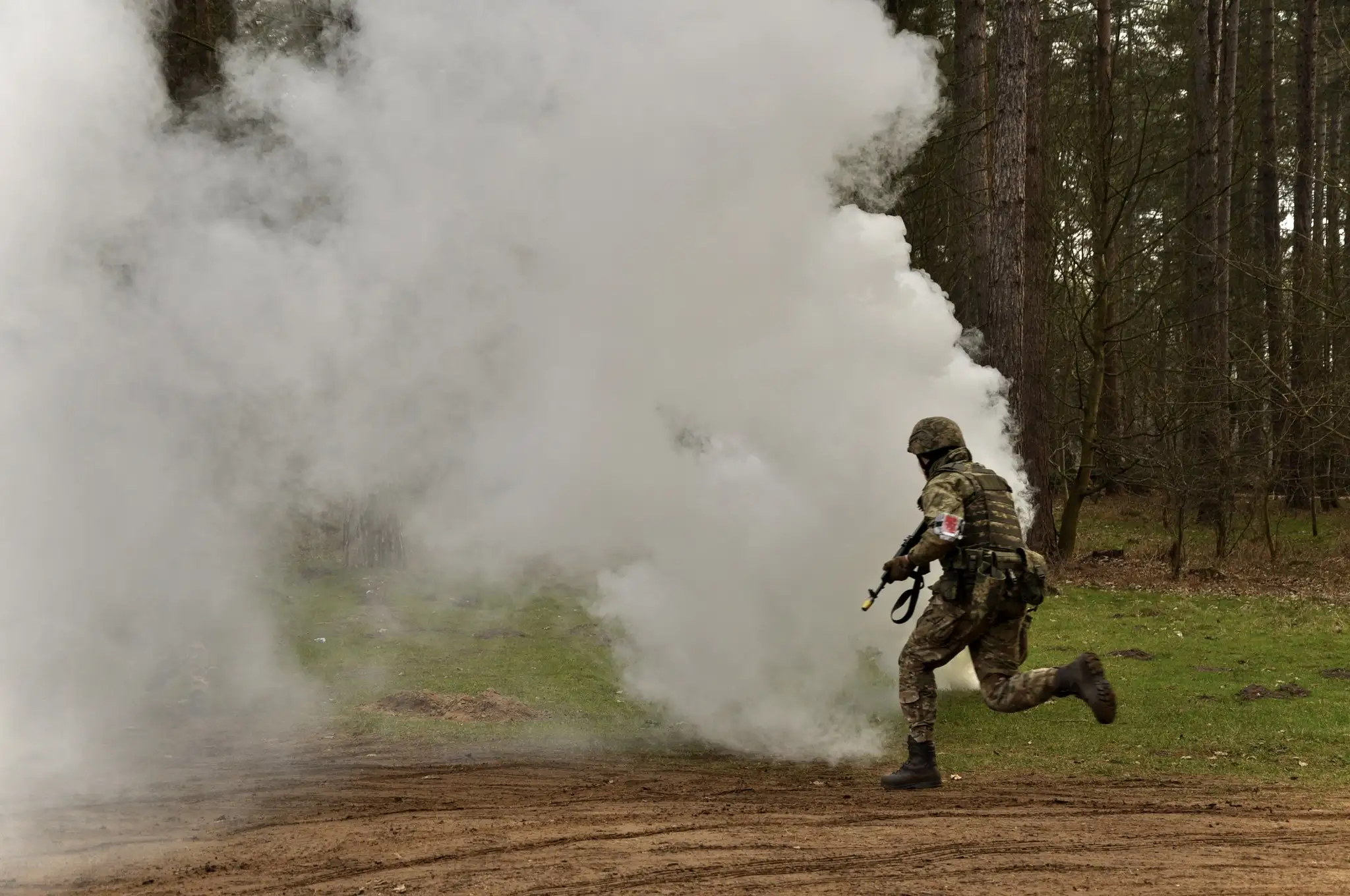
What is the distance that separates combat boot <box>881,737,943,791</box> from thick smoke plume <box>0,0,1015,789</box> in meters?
1.10

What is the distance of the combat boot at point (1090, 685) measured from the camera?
7.17m

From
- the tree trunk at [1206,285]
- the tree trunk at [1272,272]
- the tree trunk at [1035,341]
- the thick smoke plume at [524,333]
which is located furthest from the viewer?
the tree trunk at [1206,285]

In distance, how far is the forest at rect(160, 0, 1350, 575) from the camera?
53.0 ft

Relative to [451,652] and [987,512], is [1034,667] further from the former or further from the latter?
[451,652]

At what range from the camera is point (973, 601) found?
300 inches

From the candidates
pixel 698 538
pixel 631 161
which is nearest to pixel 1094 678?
pixel 698 538

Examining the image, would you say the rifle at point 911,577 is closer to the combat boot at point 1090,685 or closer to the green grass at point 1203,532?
the combat boot at point 1090,685

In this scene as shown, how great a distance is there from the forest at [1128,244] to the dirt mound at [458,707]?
277cm

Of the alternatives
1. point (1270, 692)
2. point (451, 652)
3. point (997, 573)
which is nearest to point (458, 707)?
point (451, 652)

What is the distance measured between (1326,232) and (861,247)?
32576 mm

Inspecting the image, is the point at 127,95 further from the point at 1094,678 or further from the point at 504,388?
the point at 1094,678

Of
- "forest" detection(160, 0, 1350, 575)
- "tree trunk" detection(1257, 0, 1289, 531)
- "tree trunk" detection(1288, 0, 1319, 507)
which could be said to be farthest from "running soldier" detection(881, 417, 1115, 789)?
"tree trunk" detection(1257, 0, 1289, 531)

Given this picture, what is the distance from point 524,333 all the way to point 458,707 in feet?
11.4

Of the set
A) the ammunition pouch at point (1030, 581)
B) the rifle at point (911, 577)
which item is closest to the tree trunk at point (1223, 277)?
the ammunition pouch at point (1030, 581)
